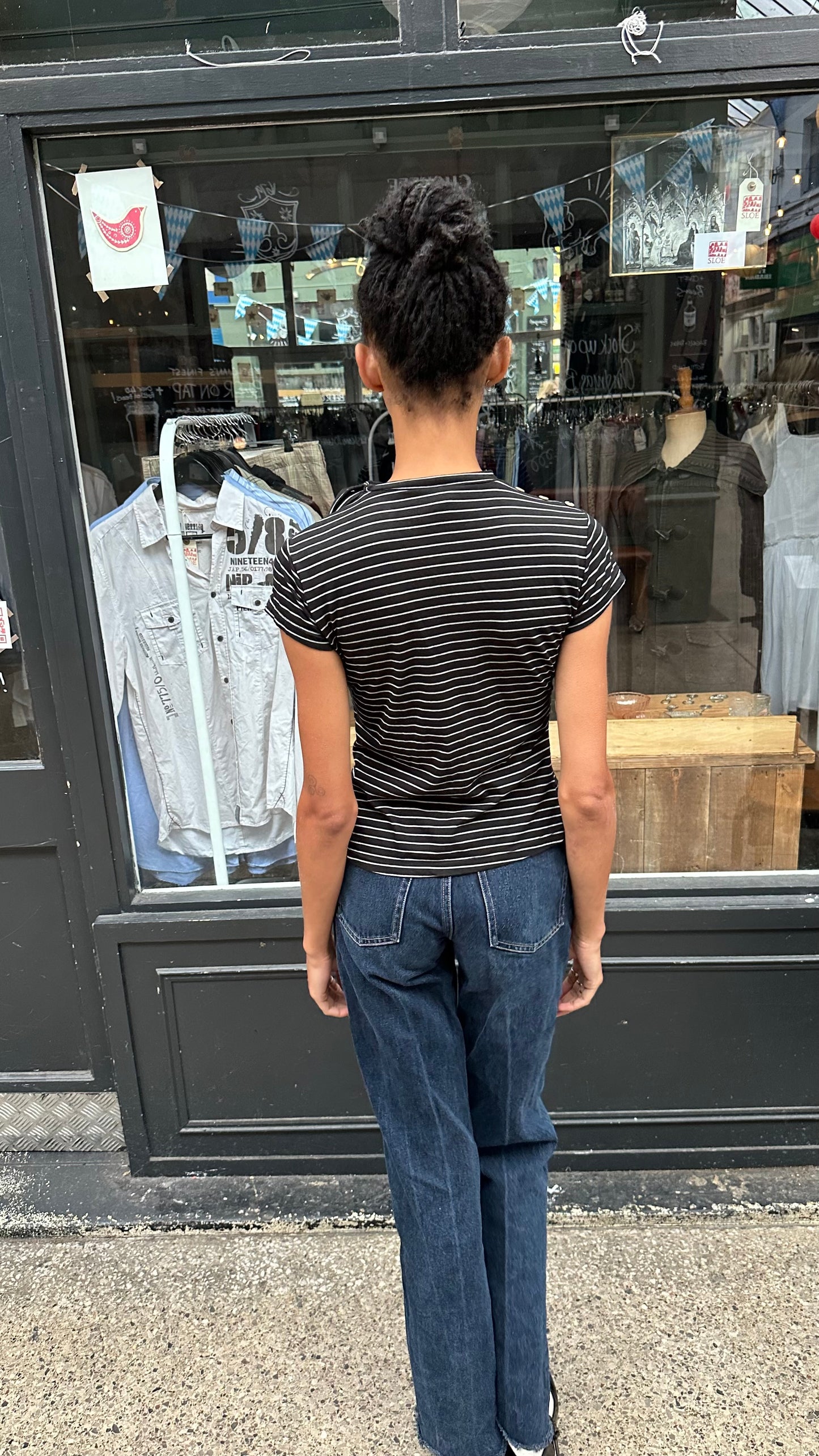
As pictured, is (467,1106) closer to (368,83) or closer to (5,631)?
(5,631)

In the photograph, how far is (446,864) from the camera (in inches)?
56.4

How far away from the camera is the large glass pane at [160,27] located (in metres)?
2.13

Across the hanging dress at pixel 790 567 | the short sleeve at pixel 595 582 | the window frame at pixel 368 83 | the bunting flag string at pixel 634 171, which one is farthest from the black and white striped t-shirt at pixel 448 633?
the hanging dress at pixel 790 567

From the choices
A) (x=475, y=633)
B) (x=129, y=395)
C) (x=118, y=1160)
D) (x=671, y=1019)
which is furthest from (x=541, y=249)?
(x=118, y=1160)

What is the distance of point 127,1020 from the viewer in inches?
102

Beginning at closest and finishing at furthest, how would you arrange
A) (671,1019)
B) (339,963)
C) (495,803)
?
1. (495,803)
2. (339,963)
3. (671,1019)

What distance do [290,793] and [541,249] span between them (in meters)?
1.66

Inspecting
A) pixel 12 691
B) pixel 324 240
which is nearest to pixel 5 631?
pixel 12 691

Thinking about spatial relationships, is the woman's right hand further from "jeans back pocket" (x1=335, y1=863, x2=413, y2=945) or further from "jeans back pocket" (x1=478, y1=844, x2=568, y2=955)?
"jeans back pocket" (x1=335, y1=863, x2=413, y2=945)

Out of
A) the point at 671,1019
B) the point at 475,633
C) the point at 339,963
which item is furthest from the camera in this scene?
the point at 671,1019

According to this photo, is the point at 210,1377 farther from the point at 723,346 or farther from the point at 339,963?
the point at 723,346

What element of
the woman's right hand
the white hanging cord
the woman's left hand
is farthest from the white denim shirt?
the woman's right hand

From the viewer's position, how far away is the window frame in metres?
2.08

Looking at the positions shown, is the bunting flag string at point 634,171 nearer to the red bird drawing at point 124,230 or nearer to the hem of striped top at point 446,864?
the red bird drawing at point 124,230
